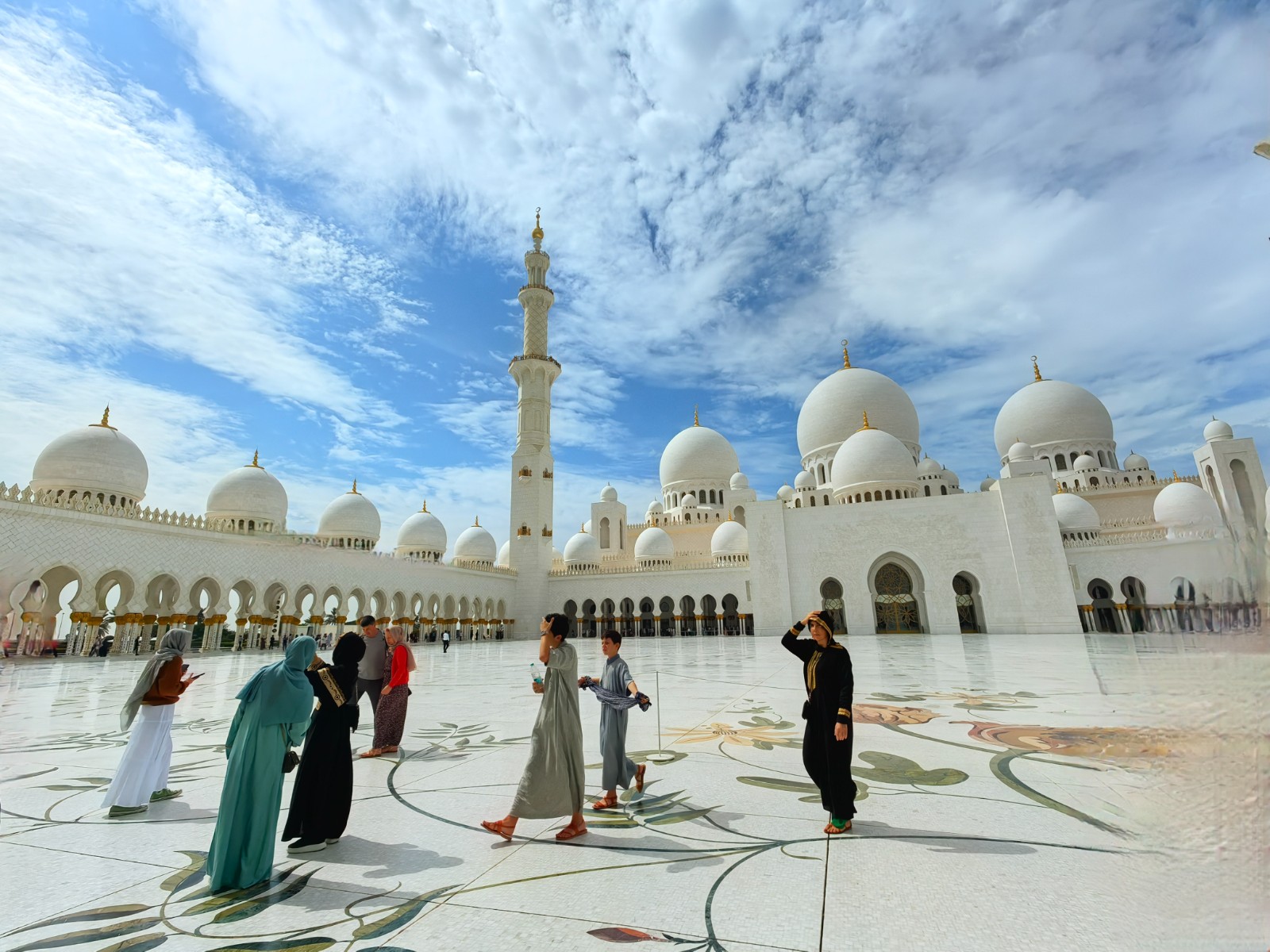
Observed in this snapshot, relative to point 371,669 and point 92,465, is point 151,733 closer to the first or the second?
point 371,669

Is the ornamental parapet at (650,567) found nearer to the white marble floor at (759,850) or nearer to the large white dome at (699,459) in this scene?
the large white dome at (699,459)

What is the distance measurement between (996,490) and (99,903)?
79.7 feet

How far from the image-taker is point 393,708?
4605 mm

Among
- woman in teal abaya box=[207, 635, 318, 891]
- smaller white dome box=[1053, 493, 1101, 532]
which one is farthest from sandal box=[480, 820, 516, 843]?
smaller white dome box=[1053, 493, 1101, 532]

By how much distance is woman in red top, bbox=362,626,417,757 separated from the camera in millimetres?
4559

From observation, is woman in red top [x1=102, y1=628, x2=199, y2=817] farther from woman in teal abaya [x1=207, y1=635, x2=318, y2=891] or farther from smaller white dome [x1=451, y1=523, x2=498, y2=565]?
smaller white dome [x1=451, y1=523, x2=498, y2=565]

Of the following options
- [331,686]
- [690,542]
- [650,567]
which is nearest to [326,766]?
[331,686]

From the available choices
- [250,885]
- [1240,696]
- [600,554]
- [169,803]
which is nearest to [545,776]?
[250,885]

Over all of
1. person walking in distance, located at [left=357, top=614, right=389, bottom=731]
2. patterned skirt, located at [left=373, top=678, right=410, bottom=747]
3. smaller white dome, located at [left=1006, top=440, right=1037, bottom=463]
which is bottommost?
patterned skirt, located at [left=373, top=678, right=410, bottom=747]

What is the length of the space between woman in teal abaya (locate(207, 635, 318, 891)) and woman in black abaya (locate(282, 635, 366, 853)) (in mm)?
149

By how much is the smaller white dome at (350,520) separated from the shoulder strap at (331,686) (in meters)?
27.5

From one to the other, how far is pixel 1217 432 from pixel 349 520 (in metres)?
38.7

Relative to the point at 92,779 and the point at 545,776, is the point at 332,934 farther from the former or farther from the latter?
the point at 92,779

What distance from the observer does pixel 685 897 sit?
2.14 meters
